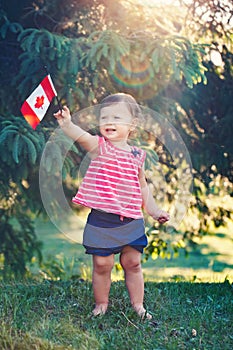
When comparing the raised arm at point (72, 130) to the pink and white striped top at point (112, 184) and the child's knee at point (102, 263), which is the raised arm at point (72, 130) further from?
the child's knee at point (102, 263)

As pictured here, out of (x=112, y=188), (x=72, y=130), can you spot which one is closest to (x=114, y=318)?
(x=112, y=188)

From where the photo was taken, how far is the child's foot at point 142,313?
147 inches

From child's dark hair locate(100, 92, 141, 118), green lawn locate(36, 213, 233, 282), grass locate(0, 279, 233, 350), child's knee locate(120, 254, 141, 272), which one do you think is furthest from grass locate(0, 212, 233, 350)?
green lawn locate(36, 213, 233, 282)

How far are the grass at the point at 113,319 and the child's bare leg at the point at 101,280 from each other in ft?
0.21

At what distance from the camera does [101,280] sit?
3.69 m

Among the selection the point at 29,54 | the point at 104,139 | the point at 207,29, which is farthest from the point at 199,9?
the point at 104,139

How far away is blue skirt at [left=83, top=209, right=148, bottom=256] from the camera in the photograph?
11.7 ft

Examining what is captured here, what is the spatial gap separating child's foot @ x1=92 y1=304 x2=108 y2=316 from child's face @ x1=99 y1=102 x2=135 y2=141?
97cm

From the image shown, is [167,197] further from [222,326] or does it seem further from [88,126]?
[222,326]

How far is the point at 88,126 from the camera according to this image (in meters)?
4.74

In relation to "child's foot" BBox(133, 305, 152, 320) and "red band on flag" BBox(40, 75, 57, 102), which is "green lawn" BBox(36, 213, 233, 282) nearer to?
"child's foot" BBox(133, 305, 152, 320)

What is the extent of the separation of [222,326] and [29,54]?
7.64 ft

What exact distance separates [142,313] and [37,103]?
1.32 metres

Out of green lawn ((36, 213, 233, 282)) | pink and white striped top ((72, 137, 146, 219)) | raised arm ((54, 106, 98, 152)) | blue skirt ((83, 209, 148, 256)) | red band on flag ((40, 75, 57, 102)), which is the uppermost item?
red band on flag ((40, 75, 57, 102))
